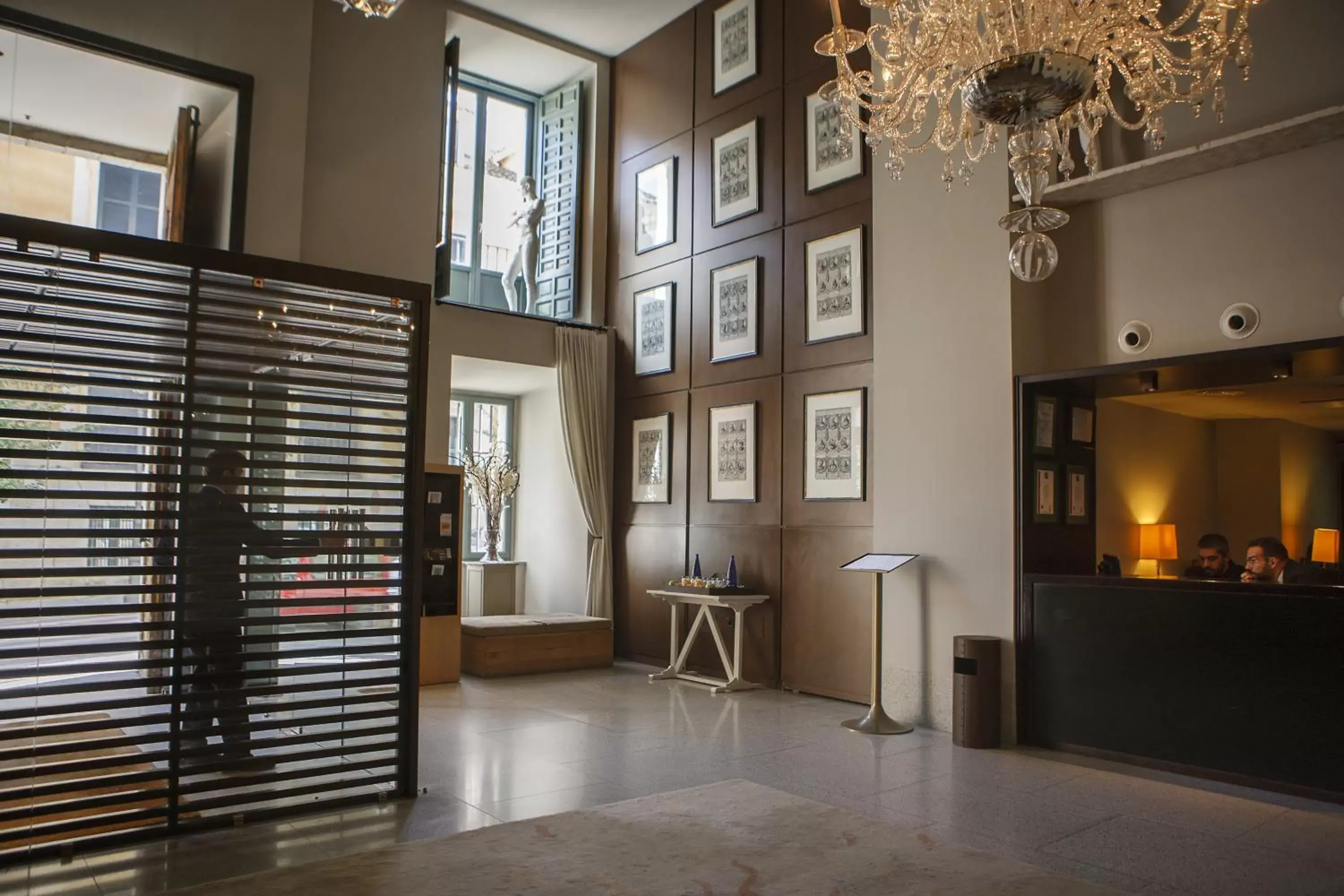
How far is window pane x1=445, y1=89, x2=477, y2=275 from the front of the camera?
980cm

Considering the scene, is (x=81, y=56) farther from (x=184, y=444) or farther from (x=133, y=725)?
(x=133, y=725)

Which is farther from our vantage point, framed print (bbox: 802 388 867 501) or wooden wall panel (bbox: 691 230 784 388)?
wooden wall panel (bbox: 691 230 784 388)

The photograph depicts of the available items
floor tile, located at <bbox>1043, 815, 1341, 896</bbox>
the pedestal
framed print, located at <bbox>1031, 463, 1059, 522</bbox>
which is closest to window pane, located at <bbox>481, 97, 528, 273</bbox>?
the pedestal

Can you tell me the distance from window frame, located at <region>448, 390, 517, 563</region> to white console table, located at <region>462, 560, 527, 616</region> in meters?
0.34

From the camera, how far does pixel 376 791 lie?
4258mm

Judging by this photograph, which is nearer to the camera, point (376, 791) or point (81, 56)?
point (376, 791)

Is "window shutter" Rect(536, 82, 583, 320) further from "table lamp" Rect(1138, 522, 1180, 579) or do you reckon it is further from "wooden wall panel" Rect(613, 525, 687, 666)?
"table lamp" Rect(1138, 522, 1180, 579)

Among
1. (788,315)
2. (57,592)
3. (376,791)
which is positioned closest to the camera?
(57,592)

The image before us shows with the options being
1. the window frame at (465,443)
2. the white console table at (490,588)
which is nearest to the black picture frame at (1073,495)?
the white console table at (490,588)

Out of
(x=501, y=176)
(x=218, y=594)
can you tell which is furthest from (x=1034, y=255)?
(x=501, y=176)

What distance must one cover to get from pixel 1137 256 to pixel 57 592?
571 centimetres

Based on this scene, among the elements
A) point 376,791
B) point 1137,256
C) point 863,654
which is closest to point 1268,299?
point 1137,256

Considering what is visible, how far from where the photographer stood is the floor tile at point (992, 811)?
4.05 meters

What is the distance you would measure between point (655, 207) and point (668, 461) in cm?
244
